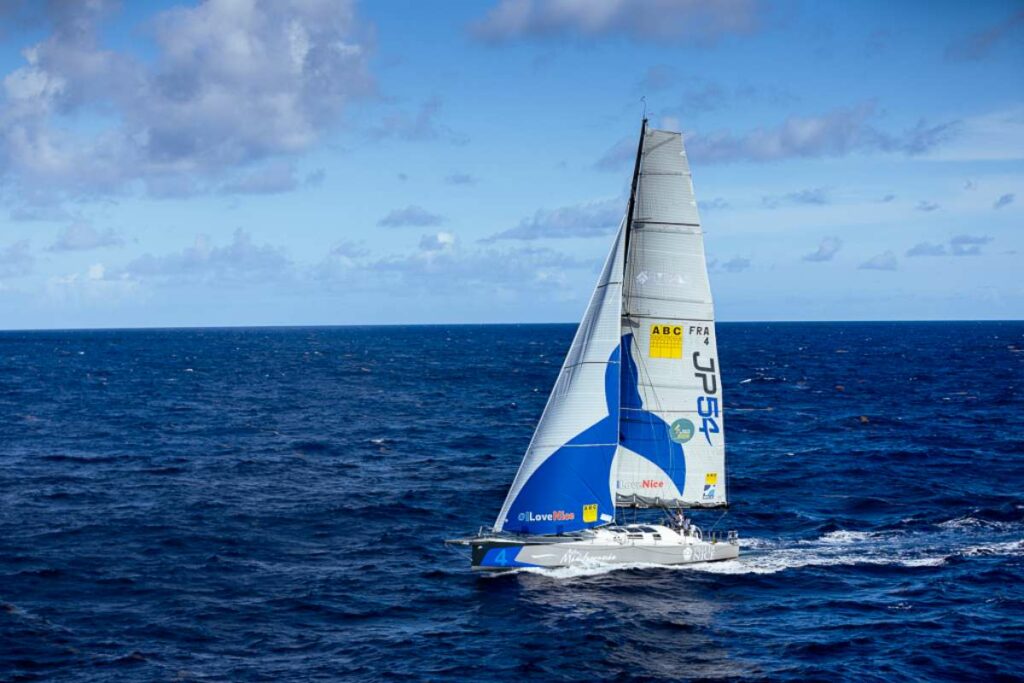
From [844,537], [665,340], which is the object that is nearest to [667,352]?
[665,340]

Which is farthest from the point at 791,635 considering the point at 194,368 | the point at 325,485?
the point at 194,368

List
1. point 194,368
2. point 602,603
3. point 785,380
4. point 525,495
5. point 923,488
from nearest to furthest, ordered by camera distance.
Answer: point 602,603 → point 525,495 → point 923,488 → point 785,380 → point 194,368

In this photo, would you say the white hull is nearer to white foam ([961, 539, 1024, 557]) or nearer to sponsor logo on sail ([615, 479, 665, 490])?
sponsor logo on sail ([615, 479, 665, 490])

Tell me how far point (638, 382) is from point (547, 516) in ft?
23.3

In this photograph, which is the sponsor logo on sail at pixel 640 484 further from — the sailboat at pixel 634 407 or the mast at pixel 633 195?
the mast at pixel 633 195

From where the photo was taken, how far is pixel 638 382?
130 feet

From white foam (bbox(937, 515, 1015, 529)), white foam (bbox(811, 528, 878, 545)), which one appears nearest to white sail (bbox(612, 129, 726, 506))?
white foam (bbox(811, 528, 878, 545))

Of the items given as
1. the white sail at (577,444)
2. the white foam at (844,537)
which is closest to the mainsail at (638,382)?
the white sail at (577,444)

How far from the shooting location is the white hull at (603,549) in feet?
126

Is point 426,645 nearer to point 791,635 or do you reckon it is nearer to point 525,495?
point 525,495

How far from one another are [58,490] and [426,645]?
35.5 m

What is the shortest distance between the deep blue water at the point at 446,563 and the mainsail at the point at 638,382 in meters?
3.44

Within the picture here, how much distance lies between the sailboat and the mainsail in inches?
1.7

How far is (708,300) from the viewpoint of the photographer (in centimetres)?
3906
